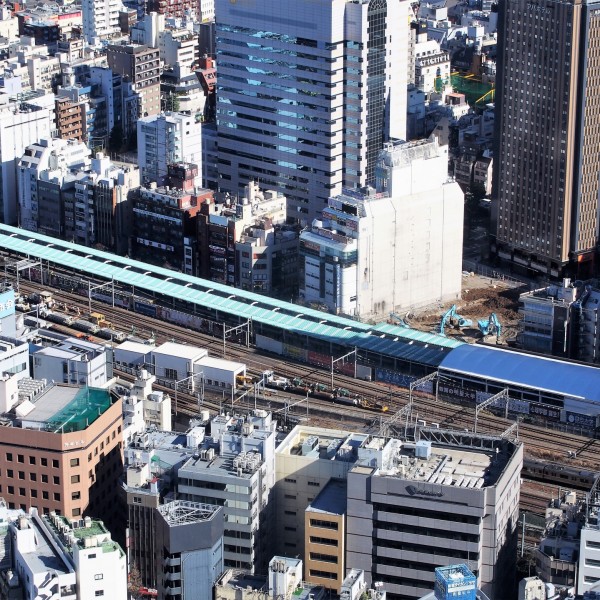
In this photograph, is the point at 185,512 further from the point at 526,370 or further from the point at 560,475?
the point at 526,370

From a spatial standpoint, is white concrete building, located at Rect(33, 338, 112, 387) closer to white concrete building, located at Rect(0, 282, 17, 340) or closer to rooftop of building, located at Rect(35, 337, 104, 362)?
rooftop of building, located at Rect(35, 337, 104, 362)

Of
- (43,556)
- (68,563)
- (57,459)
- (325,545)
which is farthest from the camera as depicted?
(57,459)

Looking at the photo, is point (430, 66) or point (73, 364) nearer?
point (73, 364)

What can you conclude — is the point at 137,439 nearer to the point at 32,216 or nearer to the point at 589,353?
the point at 589,353

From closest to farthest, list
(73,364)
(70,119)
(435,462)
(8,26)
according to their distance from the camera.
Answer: (435,462) → (73,364) → (70,119) → (8,26)

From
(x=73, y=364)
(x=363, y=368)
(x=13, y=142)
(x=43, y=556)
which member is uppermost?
(x=13, y=142)

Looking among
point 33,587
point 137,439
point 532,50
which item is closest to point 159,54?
point 532,50

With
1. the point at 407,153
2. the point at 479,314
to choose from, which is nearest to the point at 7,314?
the point at 407,153
